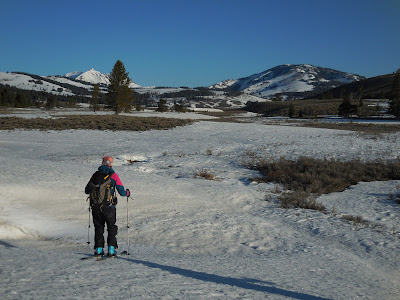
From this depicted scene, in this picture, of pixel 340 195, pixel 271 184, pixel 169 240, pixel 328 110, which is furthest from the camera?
pixel 328 110

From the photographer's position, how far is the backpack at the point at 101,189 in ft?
20.6

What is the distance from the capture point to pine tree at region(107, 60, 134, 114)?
61344 mm

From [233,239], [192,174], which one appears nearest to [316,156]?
[192,174]

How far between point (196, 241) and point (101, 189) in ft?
10.7

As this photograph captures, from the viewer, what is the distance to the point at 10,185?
11.2 m

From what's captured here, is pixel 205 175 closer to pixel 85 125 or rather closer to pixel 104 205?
pixel 104 205

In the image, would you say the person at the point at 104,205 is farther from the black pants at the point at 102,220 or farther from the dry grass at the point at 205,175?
the dry grass at the point at 205,175

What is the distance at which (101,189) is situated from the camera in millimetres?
6258

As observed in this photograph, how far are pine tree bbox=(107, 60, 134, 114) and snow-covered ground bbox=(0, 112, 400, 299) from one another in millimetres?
48290

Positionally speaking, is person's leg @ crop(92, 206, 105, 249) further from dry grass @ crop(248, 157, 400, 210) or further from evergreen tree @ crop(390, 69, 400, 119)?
evergreen tree @ crop(390, 69, 400, 119)

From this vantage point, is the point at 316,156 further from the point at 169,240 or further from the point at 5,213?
the point at 5,213

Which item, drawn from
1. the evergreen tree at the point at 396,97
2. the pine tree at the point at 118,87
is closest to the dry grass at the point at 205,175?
the pine tree at the point at 118,87

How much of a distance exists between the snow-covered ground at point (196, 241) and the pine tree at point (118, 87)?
4829 centimetres

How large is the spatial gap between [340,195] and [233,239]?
265 inches
